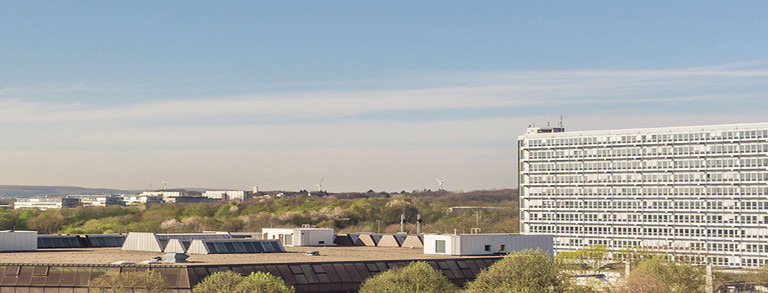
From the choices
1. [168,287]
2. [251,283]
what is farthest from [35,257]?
[251,283]

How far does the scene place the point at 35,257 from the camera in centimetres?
12850

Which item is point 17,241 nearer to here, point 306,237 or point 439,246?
point 306,237

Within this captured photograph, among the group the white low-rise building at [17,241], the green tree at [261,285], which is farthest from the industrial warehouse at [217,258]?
the green tree at [261,285]

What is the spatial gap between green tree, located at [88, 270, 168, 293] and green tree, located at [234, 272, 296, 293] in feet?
26.5

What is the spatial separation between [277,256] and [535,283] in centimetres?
3503

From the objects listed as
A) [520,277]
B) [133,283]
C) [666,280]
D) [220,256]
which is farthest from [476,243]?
[133,283]

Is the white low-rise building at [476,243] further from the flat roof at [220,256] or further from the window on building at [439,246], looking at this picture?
the flat roof at [220,256]

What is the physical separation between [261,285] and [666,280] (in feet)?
191

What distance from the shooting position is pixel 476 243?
13712cm

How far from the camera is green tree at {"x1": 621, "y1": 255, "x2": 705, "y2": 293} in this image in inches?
5202

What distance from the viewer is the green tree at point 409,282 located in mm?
105125

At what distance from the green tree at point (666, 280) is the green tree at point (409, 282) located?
31113 mm

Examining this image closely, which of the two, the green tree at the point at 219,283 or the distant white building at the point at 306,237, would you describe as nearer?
the green tree at the point at 219,283

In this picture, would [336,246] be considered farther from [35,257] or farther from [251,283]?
[251,283]
